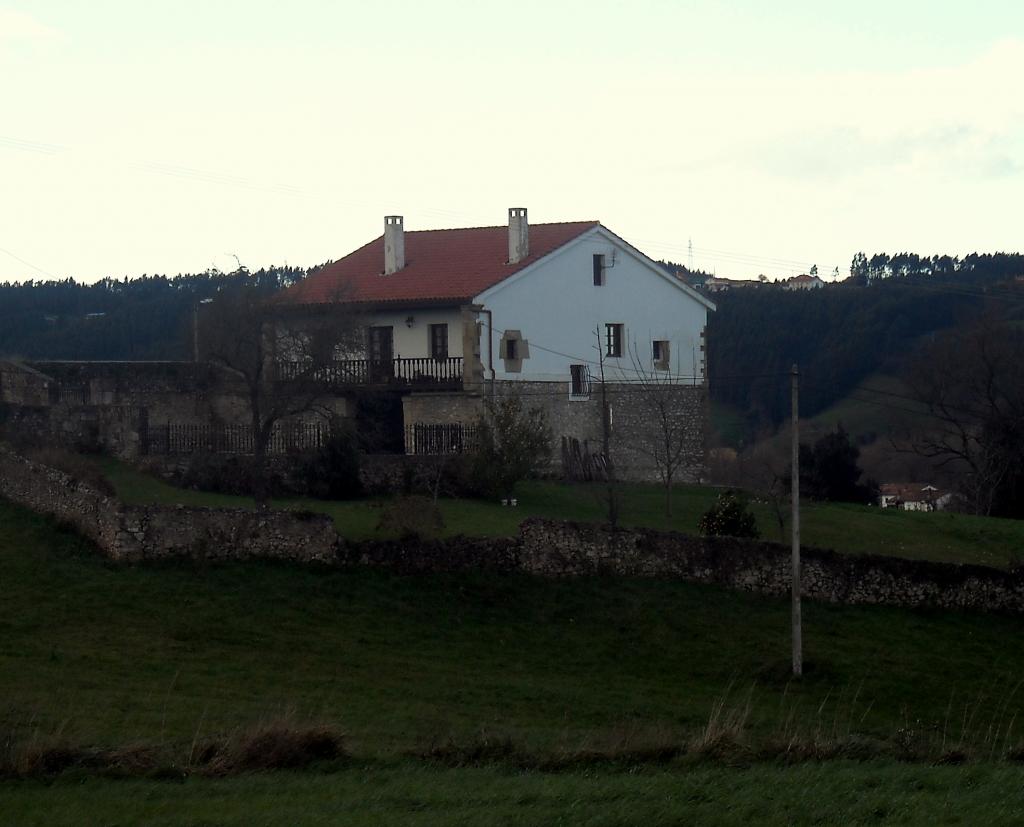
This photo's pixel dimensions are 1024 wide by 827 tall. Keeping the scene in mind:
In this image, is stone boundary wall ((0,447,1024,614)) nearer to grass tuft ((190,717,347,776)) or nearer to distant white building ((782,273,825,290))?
grass tuft ((190,717,347,776))

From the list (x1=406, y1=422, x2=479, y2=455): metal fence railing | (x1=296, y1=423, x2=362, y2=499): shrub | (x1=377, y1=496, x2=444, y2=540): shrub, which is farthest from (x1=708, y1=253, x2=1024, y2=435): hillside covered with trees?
(x1=377, y1=496, x2=444, y2=540): shrub

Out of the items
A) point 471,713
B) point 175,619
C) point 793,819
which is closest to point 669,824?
point 793,819

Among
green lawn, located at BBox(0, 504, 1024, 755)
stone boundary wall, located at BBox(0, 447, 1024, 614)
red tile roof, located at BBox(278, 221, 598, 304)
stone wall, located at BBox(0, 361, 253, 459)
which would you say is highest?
red tile roof, located at BBox(278, 221, 598, 304)

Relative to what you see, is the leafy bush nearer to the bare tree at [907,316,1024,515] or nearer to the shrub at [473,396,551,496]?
the shrub at [473,396,551,496]

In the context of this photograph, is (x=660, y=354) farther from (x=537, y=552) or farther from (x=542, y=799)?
(x=542, y=799)

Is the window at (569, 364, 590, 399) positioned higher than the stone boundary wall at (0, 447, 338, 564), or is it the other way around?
the window at (569, 364, 590, 399)

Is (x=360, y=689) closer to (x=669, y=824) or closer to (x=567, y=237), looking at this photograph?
(x=669, y=824)

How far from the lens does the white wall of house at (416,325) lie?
43.2m

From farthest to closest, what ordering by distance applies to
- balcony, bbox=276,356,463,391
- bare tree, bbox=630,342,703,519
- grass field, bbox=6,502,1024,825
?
1. bare tree, bbox=630,342,703,519
2. balcony, bbox=276,356,463,391
3. grass field, bbox=6,502,1024,825

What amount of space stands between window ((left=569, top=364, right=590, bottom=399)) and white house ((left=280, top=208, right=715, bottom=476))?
0.03 meters

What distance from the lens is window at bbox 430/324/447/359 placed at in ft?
143

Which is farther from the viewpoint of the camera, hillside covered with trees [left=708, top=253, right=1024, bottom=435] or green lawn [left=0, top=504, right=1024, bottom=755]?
hillside covered with trees [left=708, top=253, right=1024, bottom=435]

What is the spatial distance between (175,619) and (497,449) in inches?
523

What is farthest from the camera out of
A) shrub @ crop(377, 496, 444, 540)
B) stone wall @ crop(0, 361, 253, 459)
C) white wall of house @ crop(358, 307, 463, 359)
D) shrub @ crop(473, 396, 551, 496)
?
white wall of house @ crop(358, 307, 463, 359)
